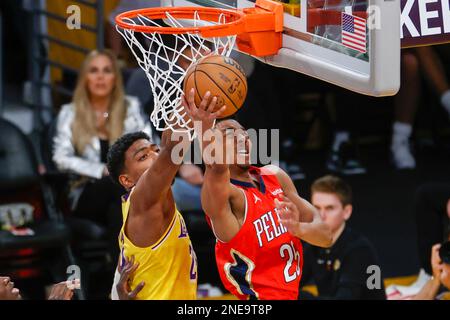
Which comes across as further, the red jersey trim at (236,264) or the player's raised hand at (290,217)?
the red jersey trim at (236,264)

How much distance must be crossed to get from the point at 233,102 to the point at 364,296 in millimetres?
2126

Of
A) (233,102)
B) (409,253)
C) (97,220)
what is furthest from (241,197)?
(409,253)

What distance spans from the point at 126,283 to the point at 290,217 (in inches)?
Result: 32.5

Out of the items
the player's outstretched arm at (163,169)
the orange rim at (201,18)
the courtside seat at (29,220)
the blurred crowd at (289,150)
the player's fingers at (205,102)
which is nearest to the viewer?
the player's fingers at (205,102)

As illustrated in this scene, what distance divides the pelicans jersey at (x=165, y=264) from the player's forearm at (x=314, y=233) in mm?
528

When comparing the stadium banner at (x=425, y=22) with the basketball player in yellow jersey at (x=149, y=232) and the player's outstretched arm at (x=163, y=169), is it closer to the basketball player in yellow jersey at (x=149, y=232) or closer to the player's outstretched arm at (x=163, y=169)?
the player's outstretched arm at (x=163, y=169)

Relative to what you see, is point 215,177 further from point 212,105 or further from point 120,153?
point 120,153

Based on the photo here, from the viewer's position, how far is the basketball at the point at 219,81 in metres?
4.82

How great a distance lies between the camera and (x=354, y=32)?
482 cm

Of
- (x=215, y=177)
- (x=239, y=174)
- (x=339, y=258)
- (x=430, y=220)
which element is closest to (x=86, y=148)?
(x=339, y=258)

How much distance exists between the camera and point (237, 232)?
5371mm

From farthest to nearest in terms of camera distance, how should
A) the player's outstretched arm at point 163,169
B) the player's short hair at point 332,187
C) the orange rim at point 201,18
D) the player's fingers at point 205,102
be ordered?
the player's short hair at point 332,187
the orange rim at point 201,18
the player's outstretched arm at point 163,169
the player's fingers at point 205,102

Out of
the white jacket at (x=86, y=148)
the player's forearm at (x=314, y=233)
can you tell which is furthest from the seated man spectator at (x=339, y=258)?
the white jacket at (x=86, y=148)

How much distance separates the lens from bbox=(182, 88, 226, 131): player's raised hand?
15.5 feet
